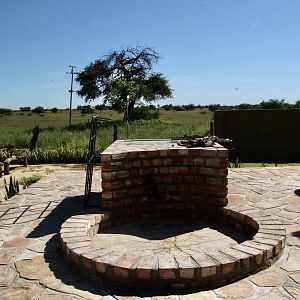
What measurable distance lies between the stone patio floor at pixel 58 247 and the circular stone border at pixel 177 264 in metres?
0.07

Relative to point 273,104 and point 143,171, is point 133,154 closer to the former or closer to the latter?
point 143,171

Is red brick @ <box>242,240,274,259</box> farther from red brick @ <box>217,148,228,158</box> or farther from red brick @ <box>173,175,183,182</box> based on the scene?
red brick @ <box>173,175,183,182</box>

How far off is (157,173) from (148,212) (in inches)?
19.9

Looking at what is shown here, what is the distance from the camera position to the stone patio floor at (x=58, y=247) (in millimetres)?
2605

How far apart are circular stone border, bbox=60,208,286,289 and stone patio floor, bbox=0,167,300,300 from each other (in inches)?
2.9

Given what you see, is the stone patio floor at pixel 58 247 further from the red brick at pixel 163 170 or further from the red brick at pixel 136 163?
the red brick at pixel 136 163

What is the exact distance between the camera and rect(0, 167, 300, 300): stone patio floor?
2605mm

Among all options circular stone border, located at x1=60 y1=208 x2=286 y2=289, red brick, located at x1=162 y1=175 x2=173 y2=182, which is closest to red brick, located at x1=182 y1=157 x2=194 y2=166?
red brick, located at x1=162 y1=175 x2=173 y2=182

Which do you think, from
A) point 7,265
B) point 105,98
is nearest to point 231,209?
point 7,265

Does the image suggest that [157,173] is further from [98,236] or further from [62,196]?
[62,196]

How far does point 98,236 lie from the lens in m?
3.84

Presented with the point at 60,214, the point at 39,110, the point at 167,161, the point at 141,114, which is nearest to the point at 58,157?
the point at 60,214

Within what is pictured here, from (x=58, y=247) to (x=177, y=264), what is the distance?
1.33 metres

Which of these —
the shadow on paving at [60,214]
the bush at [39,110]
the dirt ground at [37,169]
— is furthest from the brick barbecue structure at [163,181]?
the bush at [39,110]
